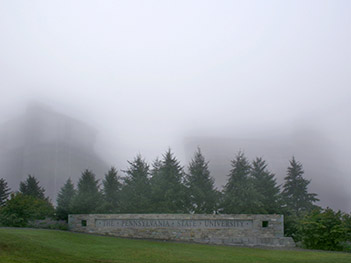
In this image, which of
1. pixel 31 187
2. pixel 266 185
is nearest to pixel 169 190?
pixel 266 185

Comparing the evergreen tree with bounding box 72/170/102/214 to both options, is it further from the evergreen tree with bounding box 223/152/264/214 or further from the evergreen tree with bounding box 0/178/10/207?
the evergreen tree with bounding box 0/178/10/207

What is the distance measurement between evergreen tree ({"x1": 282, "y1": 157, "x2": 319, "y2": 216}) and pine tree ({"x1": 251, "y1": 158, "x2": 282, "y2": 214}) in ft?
17.5

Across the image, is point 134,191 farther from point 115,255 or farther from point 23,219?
point 115,255

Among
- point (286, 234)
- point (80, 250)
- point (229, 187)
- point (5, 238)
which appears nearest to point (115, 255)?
point (80, 250)

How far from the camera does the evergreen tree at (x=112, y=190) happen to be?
2625 centimetres

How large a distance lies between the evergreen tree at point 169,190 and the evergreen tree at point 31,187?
→ 24.5 m

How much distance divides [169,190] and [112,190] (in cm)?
647

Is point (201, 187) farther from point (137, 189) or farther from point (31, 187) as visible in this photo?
point (31, 187)

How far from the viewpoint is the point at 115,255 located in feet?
35.7

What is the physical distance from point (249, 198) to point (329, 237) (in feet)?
31.2

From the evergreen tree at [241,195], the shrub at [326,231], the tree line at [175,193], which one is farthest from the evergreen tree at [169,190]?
the shrub at [326,231]

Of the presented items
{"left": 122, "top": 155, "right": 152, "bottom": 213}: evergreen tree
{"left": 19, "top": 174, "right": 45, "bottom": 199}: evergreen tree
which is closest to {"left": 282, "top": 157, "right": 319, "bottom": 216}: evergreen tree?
{"left": 122, "top": 155, "right": 152, "bottom": 213}: evergreen tree

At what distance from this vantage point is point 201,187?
2625 cm

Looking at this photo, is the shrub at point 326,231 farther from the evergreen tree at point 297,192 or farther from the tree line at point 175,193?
the evergreen tree at point 297,192
